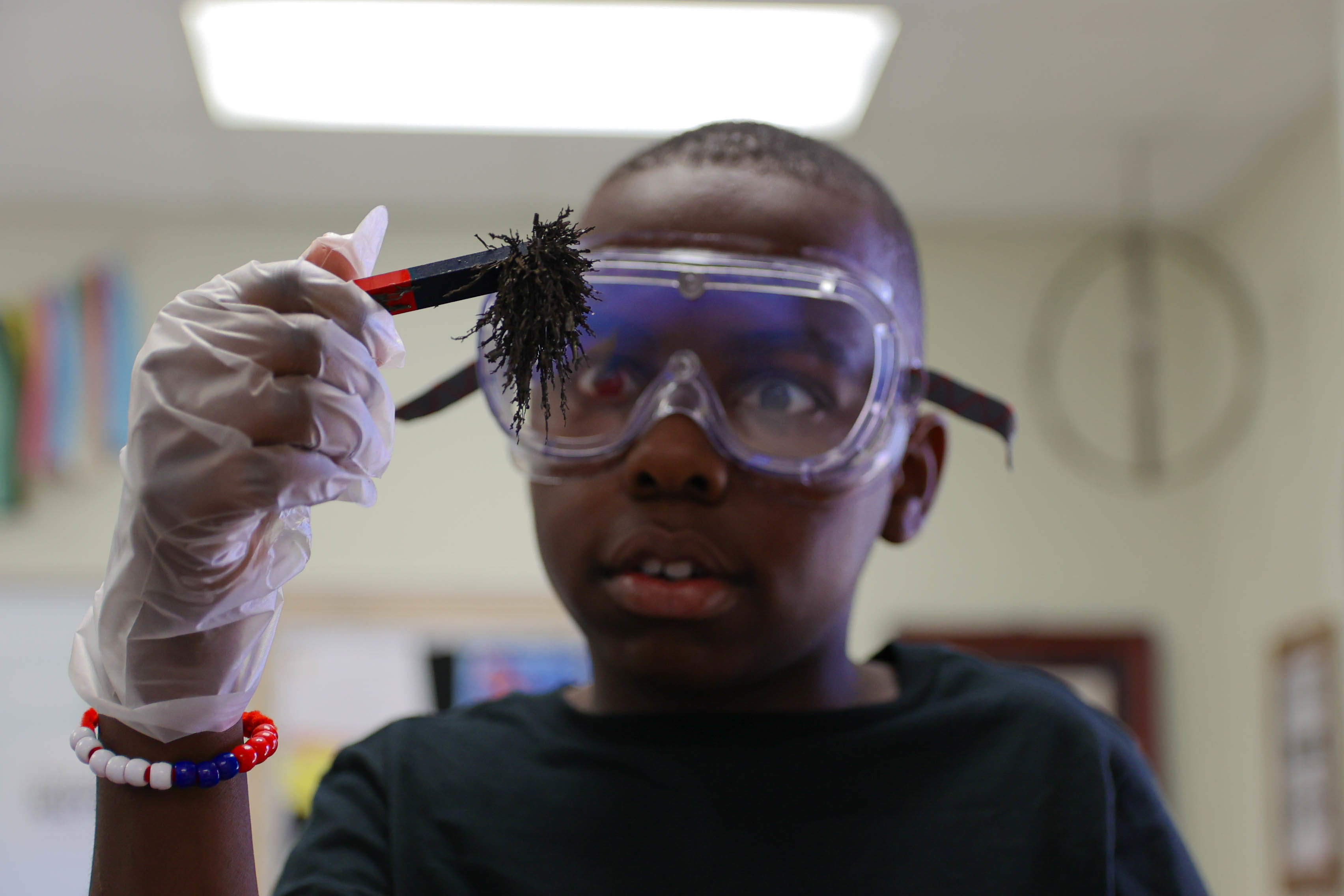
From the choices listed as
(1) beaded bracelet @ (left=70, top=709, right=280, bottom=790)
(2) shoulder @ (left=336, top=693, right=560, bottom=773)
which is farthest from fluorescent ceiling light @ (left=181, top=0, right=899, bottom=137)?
(1) beaded bracelet @ (left=70, top=709, right=280, bottom=790)

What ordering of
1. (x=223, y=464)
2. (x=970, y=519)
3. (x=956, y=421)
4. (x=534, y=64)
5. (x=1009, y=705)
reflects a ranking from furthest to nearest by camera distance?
(x=970, y=519) < (x=956, y=421) < (x=534, y=64) < (x=1009, y=705) < (x=223, y=464)

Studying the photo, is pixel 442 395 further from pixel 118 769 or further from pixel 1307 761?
pixel 1307 761

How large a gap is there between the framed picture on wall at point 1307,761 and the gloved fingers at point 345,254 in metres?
2.86

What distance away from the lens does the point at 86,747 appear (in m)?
0.74

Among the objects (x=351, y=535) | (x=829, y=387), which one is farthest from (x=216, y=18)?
(x=829, y=387)

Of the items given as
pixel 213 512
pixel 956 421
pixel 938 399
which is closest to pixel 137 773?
pixel 213 512

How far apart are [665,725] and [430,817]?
0.61 ft

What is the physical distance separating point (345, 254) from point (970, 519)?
3277mm

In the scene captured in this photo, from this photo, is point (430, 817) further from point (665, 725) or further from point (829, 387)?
point (829, 387)

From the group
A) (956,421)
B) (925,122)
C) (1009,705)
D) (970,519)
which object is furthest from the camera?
(970,519)

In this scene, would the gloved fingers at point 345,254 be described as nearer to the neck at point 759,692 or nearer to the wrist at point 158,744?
the wrist at point 158,744

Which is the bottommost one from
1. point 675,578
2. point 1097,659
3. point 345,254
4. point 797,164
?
point 1097,659

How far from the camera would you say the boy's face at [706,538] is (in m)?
0.98

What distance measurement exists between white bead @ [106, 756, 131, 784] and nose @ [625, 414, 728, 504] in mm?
405
